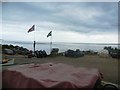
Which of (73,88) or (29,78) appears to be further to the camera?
(29,78)

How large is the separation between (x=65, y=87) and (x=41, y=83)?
21cm

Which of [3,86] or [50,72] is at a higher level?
[50,72]

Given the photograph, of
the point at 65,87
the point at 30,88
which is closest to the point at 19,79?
the point at 30,88

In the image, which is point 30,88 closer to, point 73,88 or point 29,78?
point 29,78

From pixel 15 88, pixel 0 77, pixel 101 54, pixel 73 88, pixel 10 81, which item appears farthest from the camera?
pixel 101 54

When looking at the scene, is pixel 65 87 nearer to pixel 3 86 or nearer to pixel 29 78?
pixel 29 78

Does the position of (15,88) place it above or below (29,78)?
below

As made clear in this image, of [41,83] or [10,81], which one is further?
[10,81]

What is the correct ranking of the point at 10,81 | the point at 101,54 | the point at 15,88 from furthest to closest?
the point at 101,54, the point at 10,81, the point at 15,88

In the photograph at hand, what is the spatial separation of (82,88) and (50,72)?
1.81 feet

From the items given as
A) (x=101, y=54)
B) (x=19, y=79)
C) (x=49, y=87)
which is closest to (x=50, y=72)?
(x=19, y=79)

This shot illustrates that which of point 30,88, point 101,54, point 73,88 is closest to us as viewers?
point 73,88

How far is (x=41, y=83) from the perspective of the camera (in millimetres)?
1581

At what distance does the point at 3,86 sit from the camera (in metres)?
2.01
